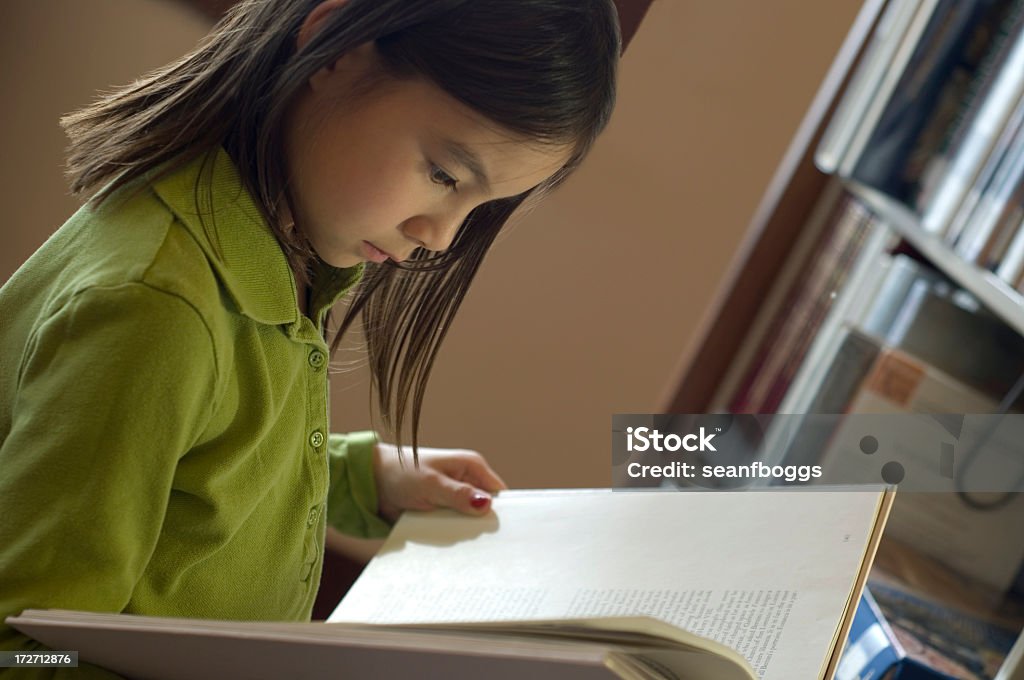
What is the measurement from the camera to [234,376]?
2.00 feet

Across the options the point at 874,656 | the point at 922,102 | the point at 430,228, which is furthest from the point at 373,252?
the point at 922,102

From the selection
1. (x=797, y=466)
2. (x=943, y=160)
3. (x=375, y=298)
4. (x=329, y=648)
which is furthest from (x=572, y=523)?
(x=943, y=160)

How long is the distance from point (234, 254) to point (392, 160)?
0.11 metres

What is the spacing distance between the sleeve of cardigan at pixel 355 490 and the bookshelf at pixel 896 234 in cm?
53

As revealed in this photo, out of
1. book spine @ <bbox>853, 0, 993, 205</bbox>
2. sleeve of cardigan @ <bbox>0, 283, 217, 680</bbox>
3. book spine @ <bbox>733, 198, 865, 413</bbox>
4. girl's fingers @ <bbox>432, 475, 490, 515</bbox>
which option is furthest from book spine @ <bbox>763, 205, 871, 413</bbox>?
sleeve of cardigan @ <bbox>0, 283, 217, 680</bbox>

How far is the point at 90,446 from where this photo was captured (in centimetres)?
49

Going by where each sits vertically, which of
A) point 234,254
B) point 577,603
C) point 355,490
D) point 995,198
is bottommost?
point 355,490

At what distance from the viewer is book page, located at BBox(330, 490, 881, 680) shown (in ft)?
2.07

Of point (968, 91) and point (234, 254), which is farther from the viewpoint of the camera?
point (968, 91)

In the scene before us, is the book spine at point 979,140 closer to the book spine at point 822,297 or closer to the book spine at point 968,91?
the book spine at point 968,91

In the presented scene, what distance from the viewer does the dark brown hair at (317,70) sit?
60 centimetres

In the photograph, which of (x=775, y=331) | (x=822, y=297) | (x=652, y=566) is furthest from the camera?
(x=775, y=331)

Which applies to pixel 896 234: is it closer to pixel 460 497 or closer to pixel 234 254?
pixel 460 497

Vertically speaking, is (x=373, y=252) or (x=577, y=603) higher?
(x=373, y=252)
